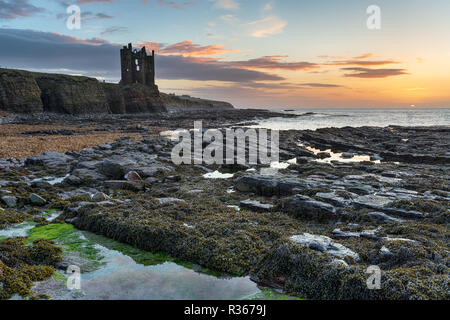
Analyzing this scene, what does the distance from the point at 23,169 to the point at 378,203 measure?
15128 millimetres

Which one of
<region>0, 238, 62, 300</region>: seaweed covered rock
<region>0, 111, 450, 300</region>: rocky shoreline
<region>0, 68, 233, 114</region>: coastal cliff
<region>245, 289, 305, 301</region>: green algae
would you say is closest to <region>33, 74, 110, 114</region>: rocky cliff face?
<region>0, 68, 233, 114</region>: coastal cliff

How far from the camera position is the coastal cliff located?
59.2 metres

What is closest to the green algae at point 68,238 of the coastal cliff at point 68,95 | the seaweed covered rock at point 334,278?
the seaweed covered rock at point 334,278

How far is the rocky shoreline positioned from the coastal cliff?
54.0m

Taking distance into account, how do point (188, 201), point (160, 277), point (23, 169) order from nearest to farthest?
point (160, 277) < point (188, 201) < point (23, 169)

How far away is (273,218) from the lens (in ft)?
28.5

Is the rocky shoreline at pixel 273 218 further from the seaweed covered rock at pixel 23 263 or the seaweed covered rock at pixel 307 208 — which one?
the seaweed covered rock at pixel 23 263

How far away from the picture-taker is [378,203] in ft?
30.0

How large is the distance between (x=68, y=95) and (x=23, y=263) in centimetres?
7415

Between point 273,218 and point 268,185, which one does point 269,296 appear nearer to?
point 273,218

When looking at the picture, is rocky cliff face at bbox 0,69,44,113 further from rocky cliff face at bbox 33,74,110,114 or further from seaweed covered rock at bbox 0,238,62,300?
seaweed covered rock at bbox 0,238,62,300

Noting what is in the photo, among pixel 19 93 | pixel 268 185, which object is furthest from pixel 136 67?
pixel 268 185

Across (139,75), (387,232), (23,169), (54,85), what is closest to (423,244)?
(387,232)
